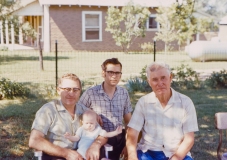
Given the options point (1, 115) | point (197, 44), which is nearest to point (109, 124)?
point (1, 115)

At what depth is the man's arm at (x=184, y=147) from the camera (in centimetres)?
316

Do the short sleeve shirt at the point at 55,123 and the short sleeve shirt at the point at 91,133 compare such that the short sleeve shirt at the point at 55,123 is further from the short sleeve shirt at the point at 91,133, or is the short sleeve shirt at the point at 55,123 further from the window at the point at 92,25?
the window at the point at 92,25

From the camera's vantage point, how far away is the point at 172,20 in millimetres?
20391

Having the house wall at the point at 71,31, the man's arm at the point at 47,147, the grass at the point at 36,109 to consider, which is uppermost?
the house wall at the point at 71,31

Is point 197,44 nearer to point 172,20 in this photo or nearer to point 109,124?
point 172,20

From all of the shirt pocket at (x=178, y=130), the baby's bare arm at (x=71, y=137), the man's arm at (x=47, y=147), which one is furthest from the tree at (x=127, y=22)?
the man's arm at (x=47, y=147)

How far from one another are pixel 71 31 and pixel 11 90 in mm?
13619

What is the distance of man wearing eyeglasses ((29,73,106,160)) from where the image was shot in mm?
3090

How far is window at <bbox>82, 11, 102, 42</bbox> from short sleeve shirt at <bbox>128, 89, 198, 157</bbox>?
1903 cm

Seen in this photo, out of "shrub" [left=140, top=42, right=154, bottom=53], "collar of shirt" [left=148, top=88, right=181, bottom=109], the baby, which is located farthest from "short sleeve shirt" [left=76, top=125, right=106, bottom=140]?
"shrub" [left=140, top=42, right=154, bottom=53]

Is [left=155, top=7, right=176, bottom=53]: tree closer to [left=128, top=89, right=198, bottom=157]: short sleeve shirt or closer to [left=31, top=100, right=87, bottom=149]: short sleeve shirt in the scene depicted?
[left=128, top=89, right=198, bottom=157]: short sleeve shirt

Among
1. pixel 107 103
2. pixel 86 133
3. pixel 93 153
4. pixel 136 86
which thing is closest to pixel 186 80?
Result: pixel 136 86

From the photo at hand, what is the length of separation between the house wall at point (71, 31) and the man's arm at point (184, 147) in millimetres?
18602

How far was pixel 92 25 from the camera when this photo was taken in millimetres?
22594
